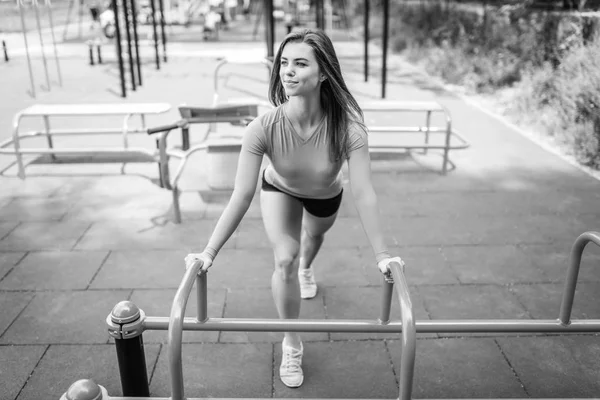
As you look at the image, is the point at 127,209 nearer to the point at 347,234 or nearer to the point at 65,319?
the point at 65,319

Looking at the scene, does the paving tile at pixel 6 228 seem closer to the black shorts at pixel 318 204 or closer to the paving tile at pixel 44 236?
the paving tile at pixel 44 236

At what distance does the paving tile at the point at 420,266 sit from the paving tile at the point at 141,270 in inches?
52.9

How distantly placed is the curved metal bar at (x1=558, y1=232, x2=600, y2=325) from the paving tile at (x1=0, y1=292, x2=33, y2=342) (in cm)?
301

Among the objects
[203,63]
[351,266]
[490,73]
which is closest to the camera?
[351,266]

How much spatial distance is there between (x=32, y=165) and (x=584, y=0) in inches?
318

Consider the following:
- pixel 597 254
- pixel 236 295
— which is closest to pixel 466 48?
pixel 597 254

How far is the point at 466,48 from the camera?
1209cm

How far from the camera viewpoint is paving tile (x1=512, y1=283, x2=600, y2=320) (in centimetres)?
373

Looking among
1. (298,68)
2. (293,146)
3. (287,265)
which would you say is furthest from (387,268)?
(298,68)

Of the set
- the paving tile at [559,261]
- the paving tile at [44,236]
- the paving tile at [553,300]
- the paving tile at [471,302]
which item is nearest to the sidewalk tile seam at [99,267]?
the paving tile at [44,236]

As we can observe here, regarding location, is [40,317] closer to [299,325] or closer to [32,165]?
[299,325]

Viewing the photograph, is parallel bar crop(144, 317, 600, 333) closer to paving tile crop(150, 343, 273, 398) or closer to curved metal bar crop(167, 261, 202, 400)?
curved metal bar crop(167, 261, 202, 400)

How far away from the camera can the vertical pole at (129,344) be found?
226cm

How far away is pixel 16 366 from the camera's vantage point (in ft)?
10.5
